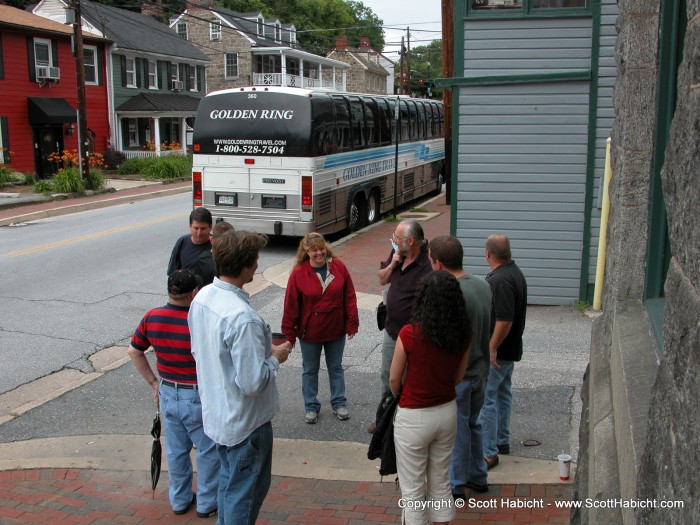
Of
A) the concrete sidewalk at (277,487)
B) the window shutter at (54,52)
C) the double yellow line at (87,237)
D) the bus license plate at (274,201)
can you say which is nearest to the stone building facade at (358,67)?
the window shutter at (54,52)

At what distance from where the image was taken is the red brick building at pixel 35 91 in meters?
31.6

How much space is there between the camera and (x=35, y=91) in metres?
33.3

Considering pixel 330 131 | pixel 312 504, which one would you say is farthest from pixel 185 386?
pixel 330 131

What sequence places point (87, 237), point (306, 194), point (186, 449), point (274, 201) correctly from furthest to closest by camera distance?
point (87, 237), point (274, 201), point (306, 194), point (186, 449)

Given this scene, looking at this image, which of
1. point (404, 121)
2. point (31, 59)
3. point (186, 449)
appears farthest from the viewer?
point (31, 59)

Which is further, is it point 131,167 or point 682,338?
point 131,167

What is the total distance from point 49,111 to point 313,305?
99.7ft

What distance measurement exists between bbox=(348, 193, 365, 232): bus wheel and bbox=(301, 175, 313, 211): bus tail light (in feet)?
7.54

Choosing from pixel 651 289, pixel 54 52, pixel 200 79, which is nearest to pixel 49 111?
pixel 54 52

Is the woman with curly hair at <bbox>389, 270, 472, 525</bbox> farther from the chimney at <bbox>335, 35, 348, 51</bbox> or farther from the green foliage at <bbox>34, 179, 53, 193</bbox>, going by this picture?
the chimney at <bbox>335, 35, 348, 51</bbox>

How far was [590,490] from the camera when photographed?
3316 millimetres

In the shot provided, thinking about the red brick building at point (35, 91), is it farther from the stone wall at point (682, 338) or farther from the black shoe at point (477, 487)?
the stone wall at point (682, 338)

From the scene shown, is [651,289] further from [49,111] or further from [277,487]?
[49,111]

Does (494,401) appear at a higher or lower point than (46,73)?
lower
